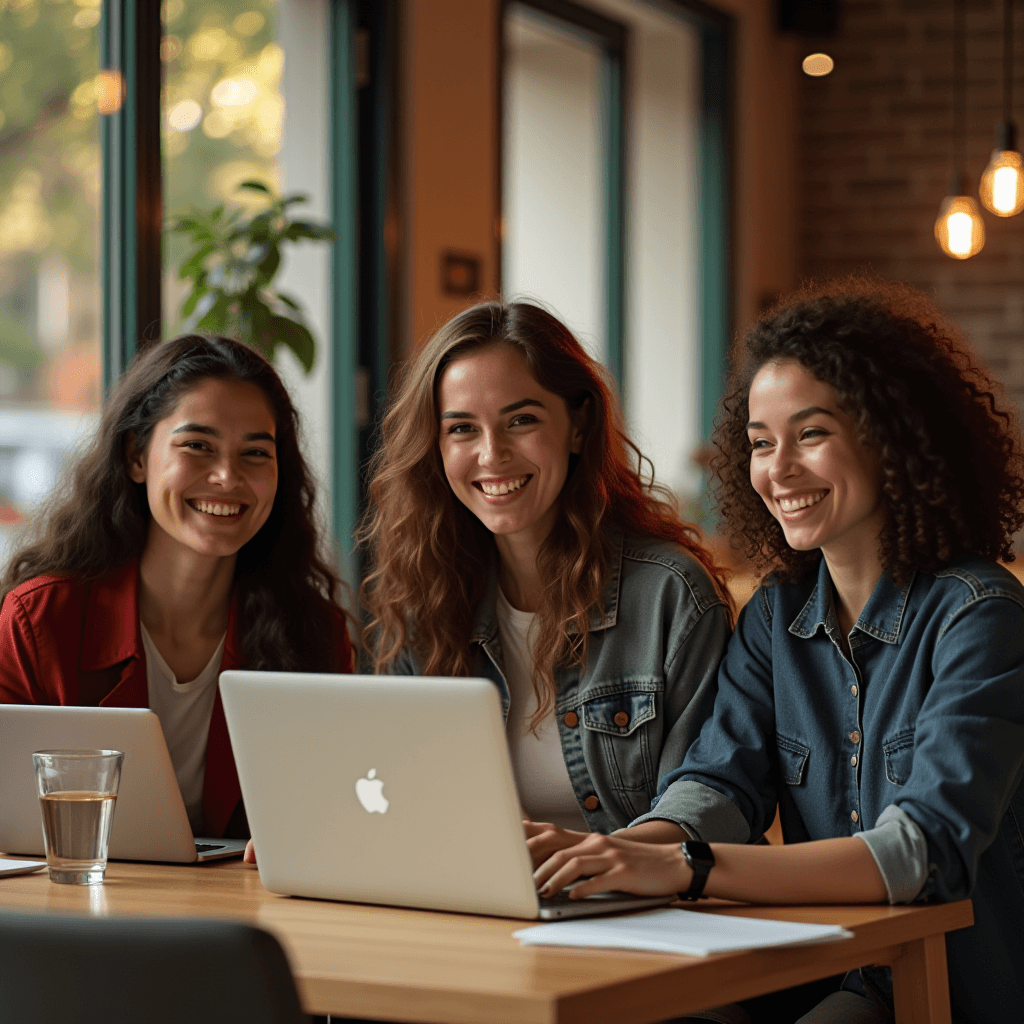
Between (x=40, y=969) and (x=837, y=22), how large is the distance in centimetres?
557

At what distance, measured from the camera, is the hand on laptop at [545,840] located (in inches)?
55.2

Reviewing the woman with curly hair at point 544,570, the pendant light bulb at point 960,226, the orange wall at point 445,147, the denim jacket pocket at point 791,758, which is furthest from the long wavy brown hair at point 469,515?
the pendant light bulb at point 960,226

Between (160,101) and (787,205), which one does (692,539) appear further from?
(787,205)

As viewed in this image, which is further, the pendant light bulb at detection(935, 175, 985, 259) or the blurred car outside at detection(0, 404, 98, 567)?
the pendant light bulb at detection(935, 175, 985, 259)

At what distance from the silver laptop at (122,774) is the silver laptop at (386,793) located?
214mm

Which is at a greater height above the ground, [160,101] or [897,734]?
[160,101]

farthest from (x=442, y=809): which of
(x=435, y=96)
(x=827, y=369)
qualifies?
(x=435, y=96)

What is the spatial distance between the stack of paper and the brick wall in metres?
4.68

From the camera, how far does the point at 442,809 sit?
130 cm

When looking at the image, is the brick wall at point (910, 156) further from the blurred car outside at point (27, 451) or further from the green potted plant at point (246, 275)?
the blurred car outside at point (27, 451)

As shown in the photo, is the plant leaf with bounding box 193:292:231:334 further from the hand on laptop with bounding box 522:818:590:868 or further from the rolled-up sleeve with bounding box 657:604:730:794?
the hand on laptop with bounding box 522:818:590:868

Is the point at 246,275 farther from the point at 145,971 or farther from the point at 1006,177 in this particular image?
the point at 145,971

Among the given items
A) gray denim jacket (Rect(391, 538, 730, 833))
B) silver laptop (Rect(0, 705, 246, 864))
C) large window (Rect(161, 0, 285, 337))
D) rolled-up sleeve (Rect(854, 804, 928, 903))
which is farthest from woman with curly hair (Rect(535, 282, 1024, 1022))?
large window (Rect(161, 0, 285, 337))

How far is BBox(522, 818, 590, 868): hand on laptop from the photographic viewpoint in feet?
4.60
